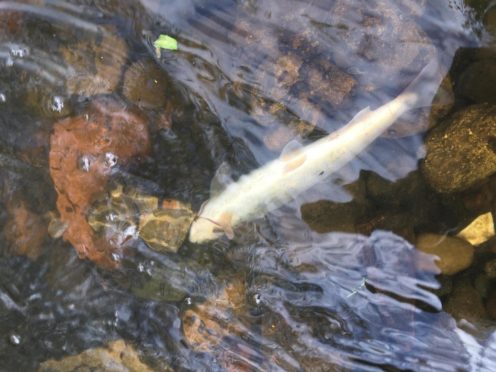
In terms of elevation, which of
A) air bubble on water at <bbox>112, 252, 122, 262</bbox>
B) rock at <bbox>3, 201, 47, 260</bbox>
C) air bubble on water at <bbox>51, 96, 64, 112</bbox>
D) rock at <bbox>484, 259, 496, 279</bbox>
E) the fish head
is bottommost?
rock at <bbox>3, 201, 47, 260</bbox>

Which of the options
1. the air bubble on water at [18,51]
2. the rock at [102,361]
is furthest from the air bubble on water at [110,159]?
the rock at [102,361]

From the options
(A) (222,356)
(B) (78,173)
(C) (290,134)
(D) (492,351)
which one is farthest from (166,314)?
(D) (492,351)

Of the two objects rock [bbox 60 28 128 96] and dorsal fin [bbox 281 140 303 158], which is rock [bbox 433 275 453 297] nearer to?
dorsal fin [bbox 281 140 303 158]

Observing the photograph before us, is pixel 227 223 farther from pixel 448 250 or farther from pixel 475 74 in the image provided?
pixel 475 74

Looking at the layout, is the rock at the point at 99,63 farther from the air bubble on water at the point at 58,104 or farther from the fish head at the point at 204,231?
the fish head at the point at 204,231

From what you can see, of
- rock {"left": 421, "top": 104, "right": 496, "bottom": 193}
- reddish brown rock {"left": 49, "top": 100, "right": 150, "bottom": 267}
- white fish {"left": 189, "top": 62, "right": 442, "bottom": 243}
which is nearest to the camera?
rock {"left": 421, "top": 104, "right": 496, "bottom": 193}

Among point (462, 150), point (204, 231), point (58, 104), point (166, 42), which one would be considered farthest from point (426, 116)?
point (58, 104)

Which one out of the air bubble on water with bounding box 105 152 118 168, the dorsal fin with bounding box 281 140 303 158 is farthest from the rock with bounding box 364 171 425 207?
the air bubble on water with bounding box 105 152 118 168

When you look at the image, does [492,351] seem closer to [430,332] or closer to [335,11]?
[430,332]
